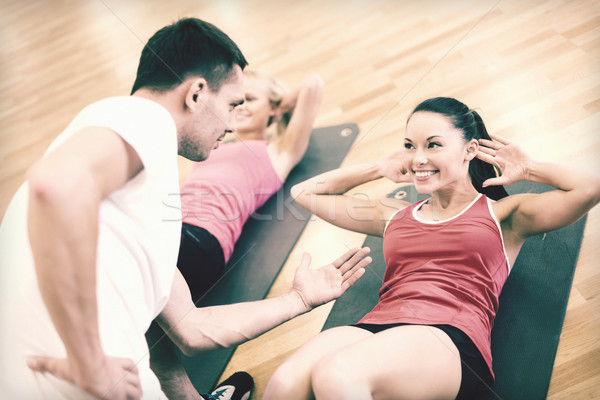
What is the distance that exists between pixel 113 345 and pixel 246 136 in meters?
1.69

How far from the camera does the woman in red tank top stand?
3.66 ft

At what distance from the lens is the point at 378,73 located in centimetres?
295

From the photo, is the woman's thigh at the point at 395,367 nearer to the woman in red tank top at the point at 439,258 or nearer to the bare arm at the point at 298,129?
the woman in red tank top at the point at 439,258

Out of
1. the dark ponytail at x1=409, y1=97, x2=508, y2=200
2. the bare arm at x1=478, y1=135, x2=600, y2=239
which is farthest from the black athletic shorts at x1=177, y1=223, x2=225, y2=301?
the bare arm at x1=478, y1=135, x2=600, y2=239

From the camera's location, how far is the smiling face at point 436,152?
142 cm

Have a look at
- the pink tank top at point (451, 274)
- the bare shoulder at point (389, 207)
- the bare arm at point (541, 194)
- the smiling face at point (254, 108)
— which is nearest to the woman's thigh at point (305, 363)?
the pink tank top at point (451, 274)

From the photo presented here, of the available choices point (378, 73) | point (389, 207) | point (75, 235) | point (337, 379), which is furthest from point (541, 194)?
point (378, 73)

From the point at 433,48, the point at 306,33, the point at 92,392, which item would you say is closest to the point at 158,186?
the point at 92,392

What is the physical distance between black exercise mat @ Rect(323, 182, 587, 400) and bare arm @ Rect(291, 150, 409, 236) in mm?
251

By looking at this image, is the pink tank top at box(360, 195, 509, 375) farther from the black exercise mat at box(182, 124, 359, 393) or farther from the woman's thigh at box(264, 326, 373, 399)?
the black exercise mat at box(182, 124, 359, 393)

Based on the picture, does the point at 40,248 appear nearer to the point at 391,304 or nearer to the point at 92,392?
the point at 92,392

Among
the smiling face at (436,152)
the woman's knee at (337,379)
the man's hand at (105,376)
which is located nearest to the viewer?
the man's hand at (105,376)

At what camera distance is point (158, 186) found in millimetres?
1031

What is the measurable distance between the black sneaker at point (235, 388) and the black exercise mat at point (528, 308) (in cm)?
35
